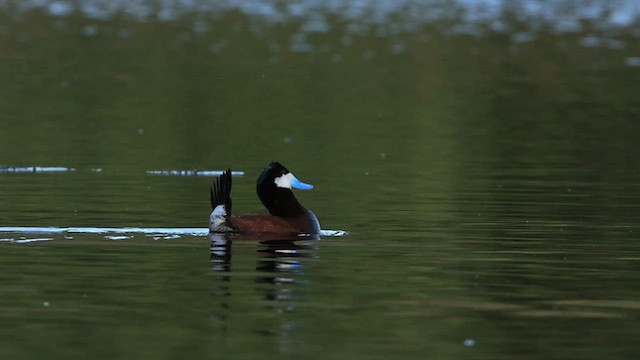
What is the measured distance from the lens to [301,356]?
1062cm

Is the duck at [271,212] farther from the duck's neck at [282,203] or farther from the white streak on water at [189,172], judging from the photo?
the white streak on water at [189,172]

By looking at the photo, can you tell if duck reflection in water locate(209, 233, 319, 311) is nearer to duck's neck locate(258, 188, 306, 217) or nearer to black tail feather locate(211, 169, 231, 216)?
black tail feather locate(211, 169, 231, 216)

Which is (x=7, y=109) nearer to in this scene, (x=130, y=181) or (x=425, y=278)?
(x=130, y=181)

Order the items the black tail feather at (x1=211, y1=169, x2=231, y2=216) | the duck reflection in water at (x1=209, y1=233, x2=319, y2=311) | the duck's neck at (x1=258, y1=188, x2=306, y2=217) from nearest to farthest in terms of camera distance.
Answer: the duck reflection in water at (x1=209, y1=233, x2=319, y2=311) → the black tail feather at (x1=211, y1=169, x2=231, y2=216) → the duck's neck at (x1=258, y1=188, x2=306, y2=217)

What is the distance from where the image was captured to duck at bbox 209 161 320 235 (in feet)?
54.7

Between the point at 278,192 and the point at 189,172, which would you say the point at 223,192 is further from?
the point at 189,172

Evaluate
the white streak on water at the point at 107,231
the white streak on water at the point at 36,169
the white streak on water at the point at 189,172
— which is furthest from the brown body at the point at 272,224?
the white streak on water at the point at 36,169

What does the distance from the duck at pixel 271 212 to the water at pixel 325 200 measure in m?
0.31

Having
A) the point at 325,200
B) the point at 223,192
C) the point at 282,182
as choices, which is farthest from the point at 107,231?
the point at 325,200

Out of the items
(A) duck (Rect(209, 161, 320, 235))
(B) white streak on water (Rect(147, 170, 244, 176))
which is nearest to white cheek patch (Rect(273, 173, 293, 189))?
(A) duck (Rect(209, 161, 320, 235))

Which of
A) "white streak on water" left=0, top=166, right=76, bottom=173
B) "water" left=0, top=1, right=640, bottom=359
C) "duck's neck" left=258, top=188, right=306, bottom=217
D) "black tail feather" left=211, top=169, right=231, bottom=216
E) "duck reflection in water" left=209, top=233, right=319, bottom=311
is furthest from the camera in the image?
"white streak on water" left=0, top=166, right=76, bottom=173

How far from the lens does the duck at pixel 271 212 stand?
16.7 metres

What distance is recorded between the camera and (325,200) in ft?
67.3

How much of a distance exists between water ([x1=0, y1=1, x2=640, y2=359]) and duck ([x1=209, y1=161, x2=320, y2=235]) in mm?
306
